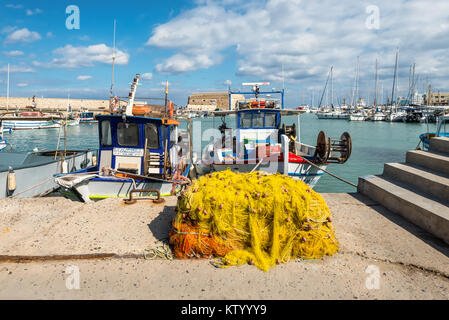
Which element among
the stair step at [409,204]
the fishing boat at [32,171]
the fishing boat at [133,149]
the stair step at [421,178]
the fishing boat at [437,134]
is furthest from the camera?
the fishing boat at [437,134]

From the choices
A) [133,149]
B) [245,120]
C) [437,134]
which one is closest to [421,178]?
[133,149]

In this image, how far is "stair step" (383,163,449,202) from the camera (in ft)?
15.9

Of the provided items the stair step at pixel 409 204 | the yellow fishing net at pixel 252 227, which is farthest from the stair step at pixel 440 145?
the yellow fishing net at pixel 252 227

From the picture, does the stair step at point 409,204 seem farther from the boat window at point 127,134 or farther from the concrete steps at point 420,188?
the boat window at point 127,134


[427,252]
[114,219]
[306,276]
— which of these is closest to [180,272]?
[306,276]

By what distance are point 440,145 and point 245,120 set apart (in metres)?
8.10

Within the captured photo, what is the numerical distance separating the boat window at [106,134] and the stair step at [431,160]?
8694mm

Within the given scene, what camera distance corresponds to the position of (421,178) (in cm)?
534

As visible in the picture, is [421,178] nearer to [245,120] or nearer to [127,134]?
[127,134]

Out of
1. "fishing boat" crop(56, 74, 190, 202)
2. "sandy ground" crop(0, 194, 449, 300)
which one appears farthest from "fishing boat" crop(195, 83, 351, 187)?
"sandy ground" crop(0, 194, 449, 300)

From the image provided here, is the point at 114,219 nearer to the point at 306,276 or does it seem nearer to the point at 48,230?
the point at 48,230

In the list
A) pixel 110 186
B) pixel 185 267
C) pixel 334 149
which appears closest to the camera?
pixel 185 267

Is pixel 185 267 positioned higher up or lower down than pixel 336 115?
lower down

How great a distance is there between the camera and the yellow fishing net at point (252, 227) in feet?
12.7
